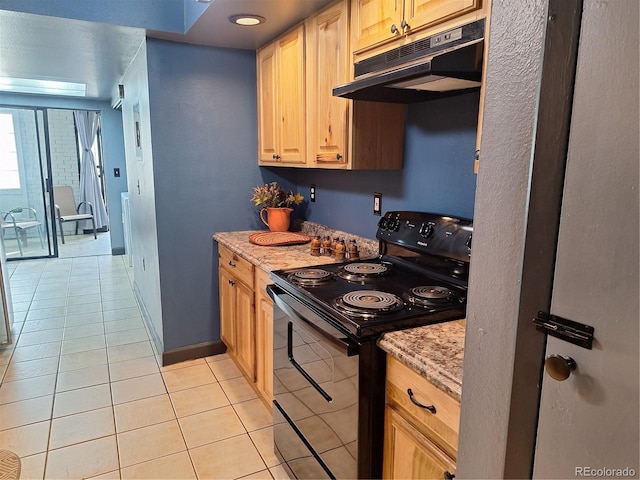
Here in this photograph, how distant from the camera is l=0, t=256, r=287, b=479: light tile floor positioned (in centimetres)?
203

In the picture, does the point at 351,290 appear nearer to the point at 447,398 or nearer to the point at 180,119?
the point at 447,398

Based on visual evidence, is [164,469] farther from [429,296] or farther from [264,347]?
→ [429,296]

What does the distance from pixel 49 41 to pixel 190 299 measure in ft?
6.17

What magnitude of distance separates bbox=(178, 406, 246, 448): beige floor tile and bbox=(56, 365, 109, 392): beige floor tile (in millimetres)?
782

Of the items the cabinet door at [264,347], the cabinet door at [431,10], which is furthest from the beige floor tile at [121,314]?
the cabinet door at [431,10]

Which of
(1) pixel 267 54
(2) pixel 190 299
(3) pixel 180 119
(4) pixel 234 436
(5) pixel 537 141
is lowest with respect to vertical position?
(4) pixel 234 436

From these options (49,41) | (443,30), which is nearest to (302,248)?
(443,30)

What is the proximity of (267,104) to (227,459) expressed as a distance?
2038 millimetres

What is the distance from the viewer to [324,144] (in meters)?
2.21

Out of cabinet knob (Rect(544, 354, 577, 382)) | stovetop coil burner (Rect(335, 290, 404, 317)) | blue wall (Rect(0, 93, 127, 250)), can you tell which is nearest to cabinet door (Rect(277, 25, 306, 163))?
stovetop coil burner (Rect(335, 290, 404, 317))

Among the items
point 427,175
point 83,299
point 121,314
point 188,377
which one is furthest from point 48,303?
point 427,175

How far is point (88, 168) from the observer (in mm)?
7754

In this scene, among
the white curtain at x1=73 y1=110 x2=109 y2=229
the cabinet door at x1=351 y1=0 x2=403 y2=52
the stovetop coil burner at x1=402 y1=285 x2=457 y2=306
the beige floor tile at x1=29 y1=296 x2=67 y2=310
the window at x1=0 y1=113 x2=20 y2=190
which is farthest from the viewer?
the white curtain at x1=73 y1=110 x2=109 y2=229

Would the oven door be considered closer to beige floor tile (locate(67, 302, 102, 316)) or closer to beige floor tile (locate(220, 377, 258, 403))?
beige floor tile (locate(220, 377, 258, 403))
